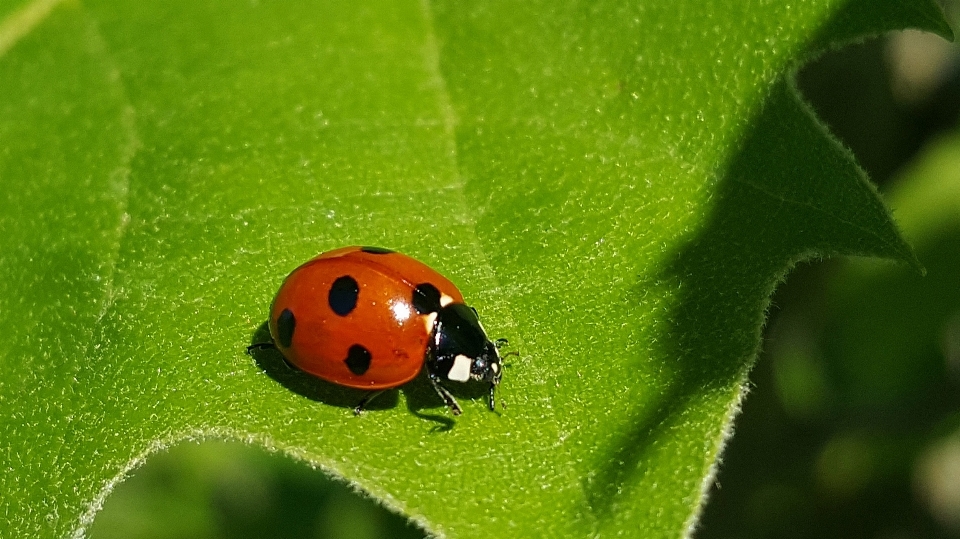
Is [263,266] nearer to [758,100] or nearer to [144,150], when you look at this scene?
[144,150]

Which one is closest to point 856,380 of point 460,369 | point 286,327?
Result: point 460,369

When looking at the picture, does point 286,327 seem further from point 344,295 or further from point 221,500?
point 221,500

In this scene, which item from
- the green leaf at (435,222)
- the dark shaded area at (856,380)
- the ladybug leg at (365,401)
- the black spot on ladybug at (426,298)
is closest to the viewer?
the green leaf at (435,222)

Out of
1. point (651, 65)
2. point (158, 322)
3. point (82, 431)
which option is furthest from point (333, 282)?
point (651, 65)

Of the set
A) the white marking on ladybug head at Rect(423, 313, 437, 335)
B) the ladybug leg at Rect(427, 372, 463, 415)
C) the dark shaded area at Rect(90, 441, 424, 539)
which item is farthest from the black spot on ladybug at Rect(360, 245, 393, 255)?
the dark shaded area at Rect(90, 441, 424, 539)

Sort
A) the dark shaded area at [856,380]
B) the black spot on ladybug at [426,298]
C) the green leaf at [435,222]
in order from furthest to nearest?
1. the dark shaded area at [856,380]
2. the black spot on ladybug at [426,298]
3. the green leaf at [435,222]

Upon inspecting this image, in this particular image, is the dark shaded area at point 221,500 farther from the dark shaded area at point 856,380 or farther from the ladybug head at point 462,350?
the ladybug head at point 462,350

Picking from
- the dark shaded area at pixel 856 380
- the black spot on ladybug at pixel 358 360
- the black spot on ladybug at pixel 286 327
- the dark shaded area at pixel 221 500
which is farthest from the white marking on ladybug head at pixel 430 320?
the dark shaded area at pixel 221 500
